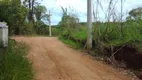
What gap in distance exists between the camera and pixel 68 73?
923 cm

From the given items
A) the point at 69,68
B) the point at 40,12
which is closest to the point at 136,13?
the point at 69,68

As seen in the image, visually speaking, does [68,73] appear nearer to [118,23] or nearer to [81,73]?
[81,73]

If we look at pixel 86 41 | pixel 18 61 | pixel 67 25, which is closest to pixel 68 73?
pixel 18 61

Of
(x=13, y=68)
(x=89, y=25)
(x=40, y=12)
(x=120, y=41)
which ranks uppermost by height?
(x=40, y=12)

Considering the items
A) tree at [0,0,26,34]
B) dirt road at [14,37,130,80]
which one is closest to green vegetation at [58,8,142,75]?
dirt road at [14,37,130,80]

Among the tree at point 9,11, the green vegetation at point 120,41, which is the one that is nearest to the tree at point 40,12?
the tree at point 9,11

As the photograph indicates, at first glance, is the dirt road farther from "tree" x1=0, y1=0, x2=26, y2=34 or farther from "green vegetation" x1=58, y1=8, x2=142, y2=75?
"tree" x1=0, y1=0, x2=26, y2=34

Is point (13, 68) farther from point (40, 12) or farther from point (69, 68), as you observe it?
point (40, 12)

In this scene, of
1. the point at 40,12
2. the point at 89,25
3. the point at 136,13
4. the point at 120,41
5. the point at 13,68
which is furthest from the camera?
the point at 40,12

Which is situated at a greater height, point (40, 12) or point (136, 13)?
point (40, 12)

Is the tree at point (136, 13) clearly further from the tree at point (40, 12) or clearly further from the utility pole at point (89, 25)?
the tree at point (40, 12)

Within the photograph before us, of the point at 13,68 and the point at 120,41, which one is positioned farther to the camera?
the point at 120,41

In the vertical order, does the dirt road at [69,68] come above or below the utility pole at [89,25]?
below

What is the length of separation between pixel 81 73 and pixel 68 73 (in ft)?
1.33
